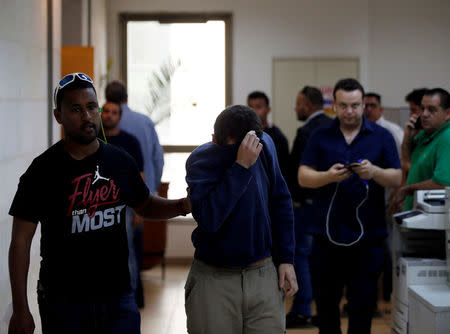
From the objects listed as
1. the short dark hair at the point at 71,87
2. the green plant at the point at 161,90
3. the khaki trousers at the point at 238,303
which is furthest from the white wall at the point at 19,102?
the green plant at the point at 161,90

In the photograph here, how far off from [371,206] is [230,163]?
1.43 m

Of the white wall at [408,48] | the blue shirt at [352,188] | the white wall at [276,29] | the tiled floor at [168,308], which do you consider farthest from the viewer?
the white wall at [408,48]

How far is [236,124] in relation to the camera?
251 cm

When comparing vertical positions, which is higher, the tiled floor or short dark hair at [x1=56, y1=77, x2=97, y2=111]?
short dark hair at [x1=56, y1=77, x2=97, y2=111]

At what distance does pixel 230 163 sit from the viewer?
2.56m

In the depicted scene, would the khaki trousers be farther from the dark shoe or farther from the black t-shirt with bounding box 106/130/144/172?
the dark shoe

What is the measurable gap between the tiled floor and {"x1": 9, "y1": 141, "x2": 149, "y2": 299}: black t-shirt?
277 cm

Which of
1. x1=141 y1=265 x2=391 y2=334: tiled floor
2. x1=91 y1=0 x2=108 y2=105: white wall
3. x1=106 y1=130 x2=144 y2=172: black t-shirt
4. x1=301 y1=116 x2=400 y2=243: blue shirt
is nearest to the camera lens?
x1=301 y1=116 x2=400 y2=243: blue shirt

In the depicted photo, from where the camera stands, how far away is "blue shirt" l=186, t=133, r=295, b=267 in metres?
2.47

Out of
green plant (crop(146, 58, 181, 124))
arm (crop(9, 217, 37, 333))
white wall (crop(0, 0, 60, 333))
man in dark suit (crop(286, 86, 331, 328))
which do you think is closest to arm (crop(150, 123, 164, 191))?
man in dark suit (crop(286, 86, 331, 328))

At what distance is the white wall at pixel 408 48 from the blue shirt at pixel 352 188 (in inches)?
163

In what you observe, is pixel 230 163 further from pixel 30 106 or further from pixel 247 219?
pixel 30 106

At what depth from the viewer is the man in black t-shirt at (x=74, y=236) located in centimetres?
227

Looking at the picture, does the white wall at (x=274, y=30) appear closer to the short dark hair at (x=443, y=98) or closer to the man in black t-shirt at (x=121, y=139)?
the man in black t-shirt at (x=121, y=139)
